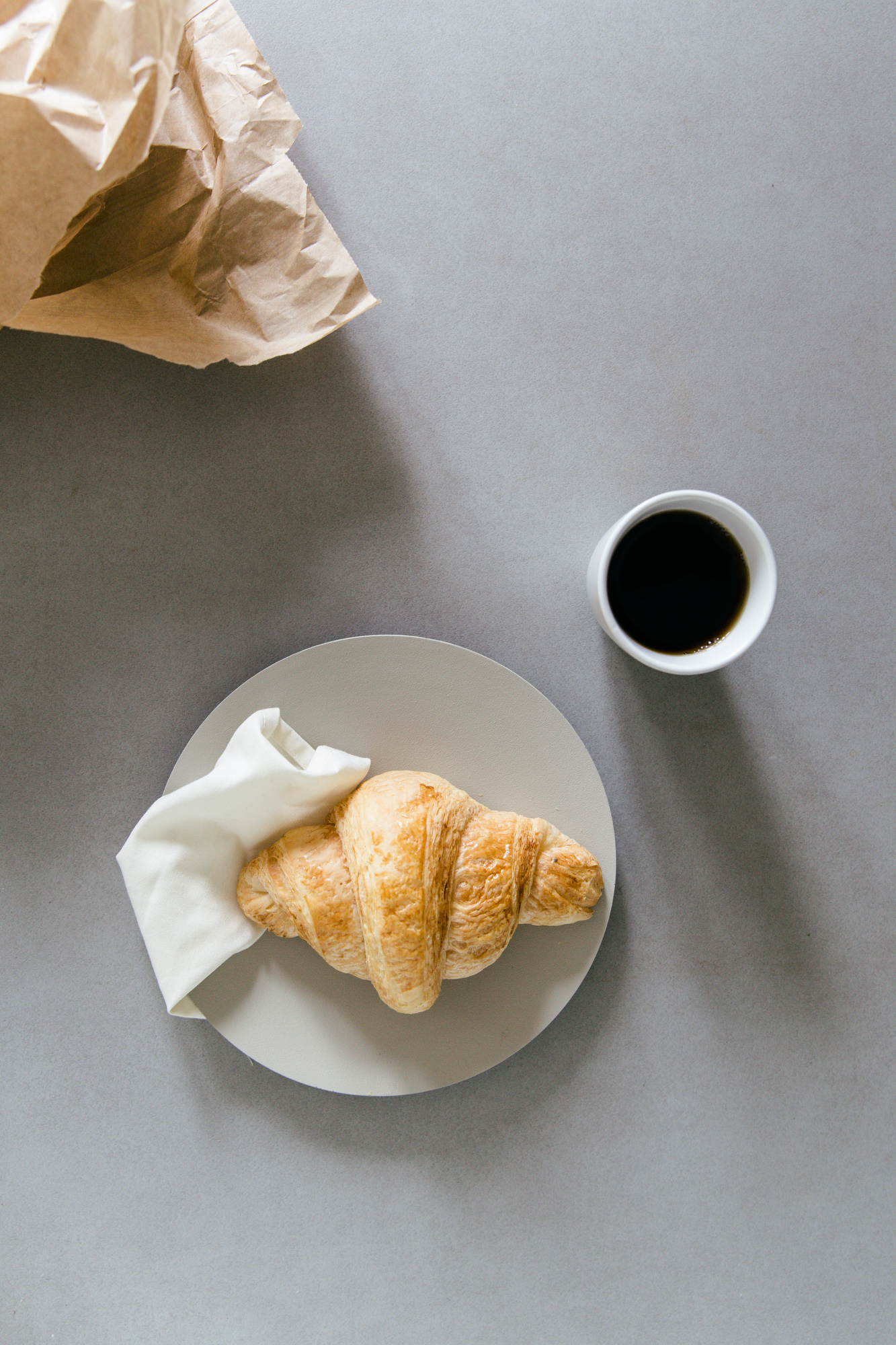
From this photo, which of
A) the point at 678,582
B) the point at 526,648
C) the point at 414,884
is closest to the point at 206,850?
the point at 414,884

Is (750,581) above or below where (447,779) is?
above

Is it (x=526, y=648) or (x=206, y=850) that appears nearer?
(x=206, y=850)

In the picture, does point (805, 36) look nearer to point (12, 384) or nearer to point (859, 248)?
point (859, 248)

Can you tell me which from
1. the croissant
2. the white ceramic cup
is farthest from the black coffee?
the croissant

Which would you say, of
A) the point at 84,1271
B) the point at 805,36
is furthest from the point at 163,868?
the point at 805,36

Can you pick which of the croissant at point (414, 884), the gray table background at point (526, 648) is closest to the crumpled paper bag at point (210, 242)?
the gray table background at point (526, 648)

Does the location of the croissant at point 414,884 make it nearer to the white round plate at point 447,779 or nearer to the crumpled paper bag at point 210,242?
the white round plate at point 447,779

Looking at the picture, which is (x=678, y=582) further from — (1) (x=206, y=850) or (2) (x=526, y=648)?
(1) (x=206, y=850)
